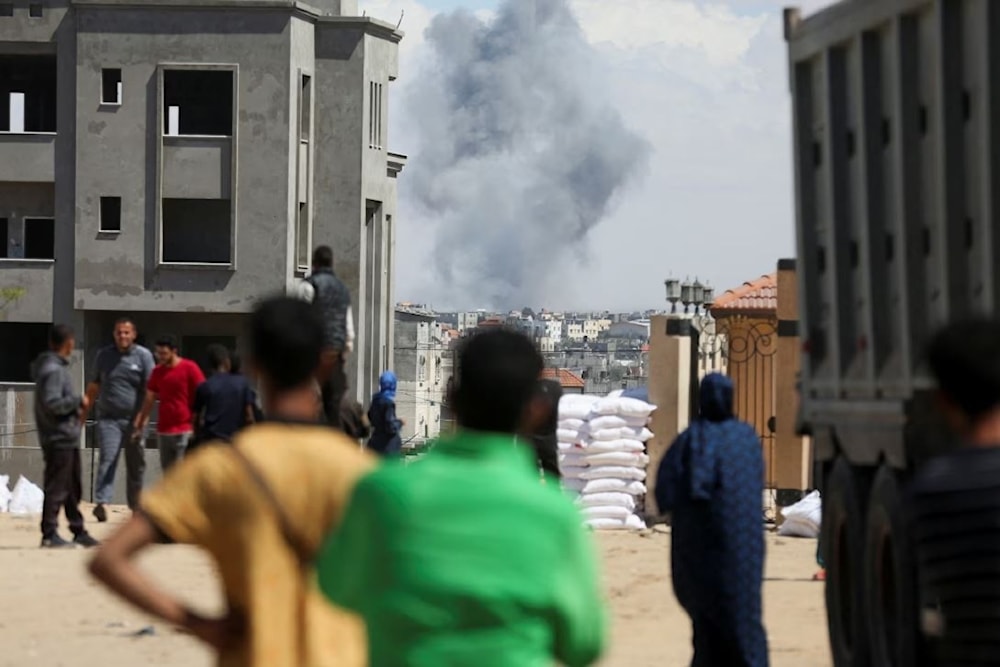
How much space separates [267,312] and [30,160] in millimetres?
47093

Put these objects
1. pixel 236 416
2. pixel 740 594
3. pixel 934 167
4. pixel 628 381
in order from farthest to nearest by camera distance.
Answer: pixel 628 381 < pixel 236 416 < pixel 740 594 < pixel 934 167

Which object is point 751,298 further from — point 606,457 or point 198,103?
point 606,457

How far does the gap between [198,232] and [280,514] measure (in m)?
46.8

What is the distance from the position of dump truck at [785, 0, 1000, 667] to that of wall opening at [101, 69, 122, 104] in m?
39.8

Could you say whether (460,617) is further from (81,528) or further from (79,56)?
(79,56)

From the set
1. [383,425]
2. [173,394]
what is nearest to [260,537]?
[173,394]

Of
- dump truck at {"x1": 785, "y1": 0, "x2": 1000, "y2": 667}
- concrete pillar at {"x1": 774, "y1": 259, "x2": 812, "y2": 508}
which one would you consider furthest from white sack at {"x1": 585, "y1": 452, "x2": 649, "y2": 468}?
dump truck at {"x1": 785, "y1": 0, "x2": 1000, "y2": 667}

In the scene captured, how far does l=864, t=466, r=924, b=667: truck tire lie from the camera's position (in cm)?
918

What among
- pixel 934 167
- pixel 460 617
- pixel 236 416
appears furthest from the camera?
pixel 236 416

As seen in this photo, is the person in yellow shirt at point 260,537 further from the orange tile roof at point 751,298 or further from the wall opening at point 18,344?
the wall opening at point 18,344

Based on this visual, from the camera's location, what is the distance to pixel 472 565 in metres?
4.10

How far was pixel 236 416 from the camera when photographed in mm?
15688

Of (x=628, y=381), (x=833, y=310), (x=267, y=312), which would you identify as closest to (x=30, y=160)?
(x=833, y=310)

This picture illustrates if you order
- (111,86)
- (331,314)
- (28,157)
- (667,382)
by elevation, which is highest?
(111,86)
